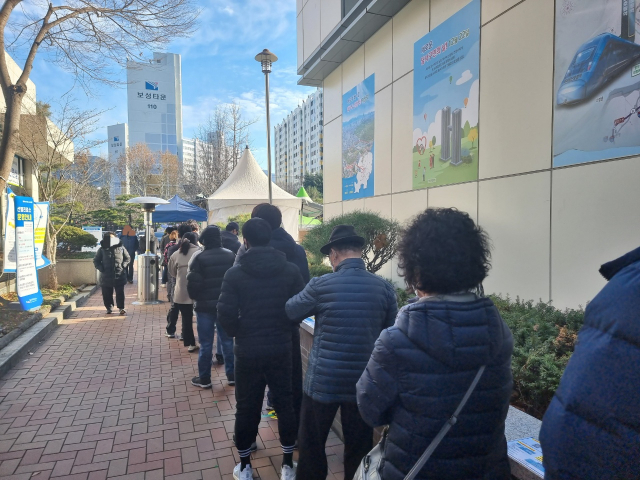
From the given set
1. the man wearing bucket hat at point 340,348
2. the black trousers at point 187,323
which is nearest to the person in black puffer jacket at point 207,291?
the black trousers at point 187,323

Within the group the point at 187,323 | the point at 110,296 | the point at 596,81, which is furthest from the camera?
the point at 110,296

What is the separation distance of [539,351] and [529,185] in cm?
261

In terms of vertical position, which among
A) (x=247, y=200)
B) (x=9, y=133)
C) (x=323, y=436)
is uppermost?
(x=9, y=133)

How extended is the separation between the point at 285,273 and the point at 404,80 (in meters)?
5.81

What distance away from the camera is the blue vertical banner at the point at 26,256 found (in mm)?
7109

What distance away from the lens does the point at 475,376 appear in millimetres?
1404

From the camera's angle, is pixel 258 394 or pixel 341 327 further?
pixel 258 394

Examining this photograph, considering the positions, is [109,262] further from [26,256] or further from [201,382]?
[201,382]

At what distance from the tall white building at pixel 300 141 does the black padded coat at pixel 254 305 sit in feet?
316

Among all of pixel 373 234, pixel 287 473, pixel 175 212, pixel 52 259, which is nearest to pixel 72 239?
pixel 52 259

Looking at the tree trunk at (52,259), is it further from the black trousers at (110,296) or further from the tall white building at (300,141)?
the tall white building at (300,141)

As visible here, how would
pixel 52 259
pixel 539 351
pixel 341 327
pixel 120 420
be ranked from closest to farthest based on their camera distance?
pixel 341 327, pixel 539 351, pixel 120 420, pixel 52 259

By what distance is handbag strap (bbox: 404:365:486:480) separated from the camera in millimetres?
1382

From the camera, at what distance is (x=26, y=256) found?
289 inches
